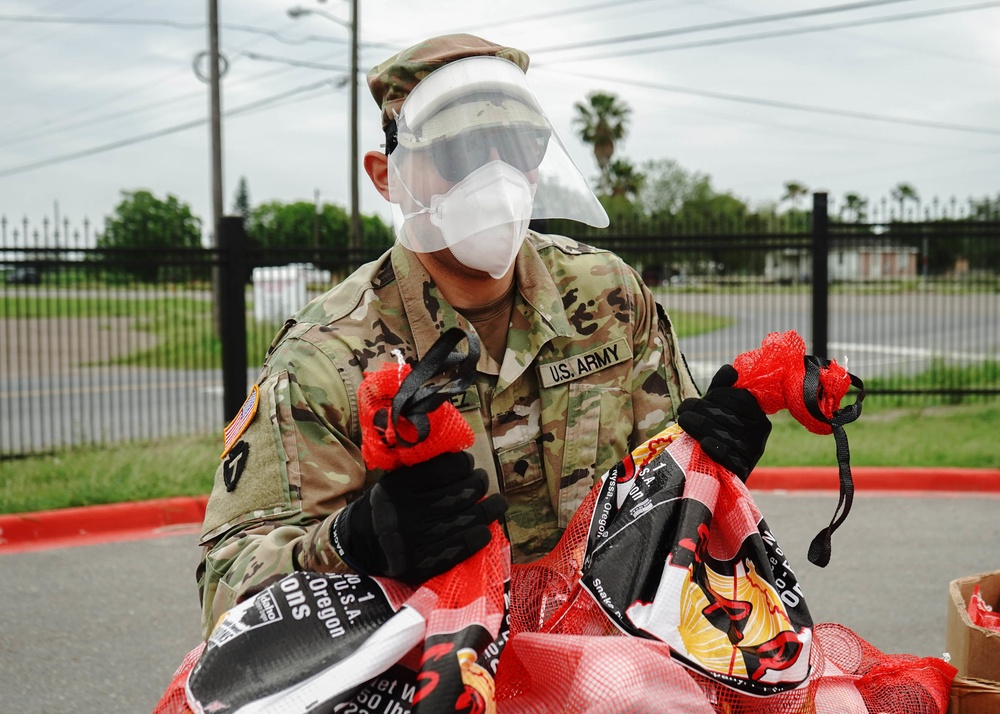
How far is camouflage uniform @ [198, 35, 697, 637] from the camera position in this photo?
1.67m

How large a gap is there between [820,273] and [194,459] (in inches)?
206

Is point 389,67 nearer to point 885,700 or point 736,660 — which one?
point 736,660

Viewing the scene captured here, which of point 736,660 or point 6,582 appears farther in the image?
point 6,582

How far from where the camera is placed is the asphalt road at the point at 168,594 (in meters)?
3.58

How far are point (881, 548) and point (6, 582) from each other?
447 centimetres

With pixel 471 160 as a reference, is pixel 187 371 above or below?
below

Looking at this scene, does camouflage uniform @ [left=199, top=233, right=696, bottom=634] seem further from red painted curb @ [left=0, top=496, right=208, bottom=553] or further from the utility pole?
the utility pole

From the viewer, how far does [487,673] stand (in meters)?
1.31

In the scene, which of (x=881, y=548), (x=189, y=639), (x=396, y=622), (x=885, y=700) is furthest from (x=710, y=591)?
(x=881, y=548)

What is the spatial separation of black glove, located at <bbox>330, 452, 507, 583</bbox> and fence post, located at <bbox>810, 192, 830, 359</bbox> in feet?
22.7

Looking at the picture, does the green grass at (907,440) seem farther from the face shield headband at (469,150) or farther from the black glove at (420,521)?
the black glove at (420,521)

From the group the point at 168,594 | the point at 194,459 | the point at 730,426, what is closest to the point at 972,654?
the point at 730,426

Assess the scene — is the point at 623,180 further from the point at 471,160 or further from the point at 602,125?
the point at 471,160

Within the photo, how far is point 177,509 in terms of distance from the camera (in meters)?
5.69
